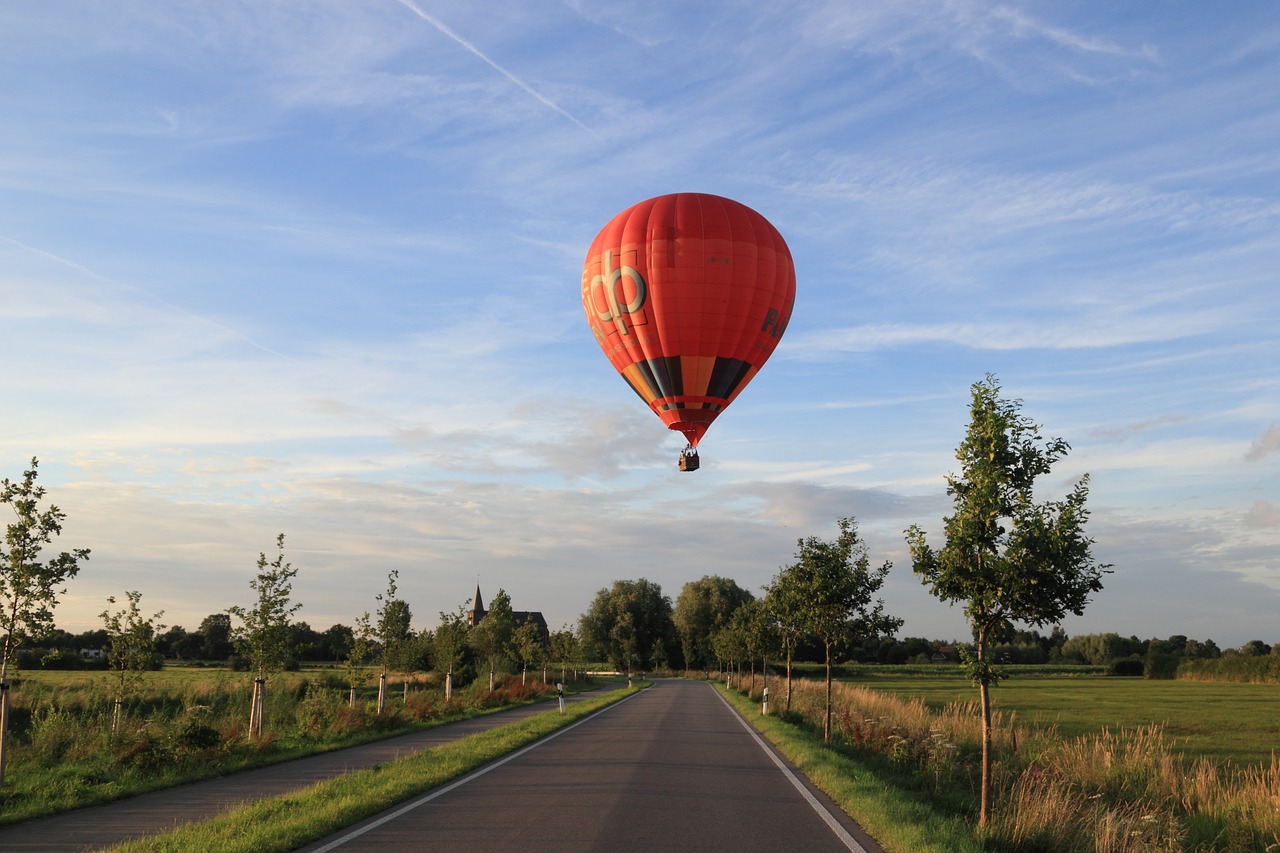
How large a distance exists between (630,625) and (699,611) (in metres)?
8.38

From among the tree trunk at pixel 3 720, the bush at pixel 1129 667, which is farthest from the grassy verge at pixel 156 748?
the bush at pixel 1129 667

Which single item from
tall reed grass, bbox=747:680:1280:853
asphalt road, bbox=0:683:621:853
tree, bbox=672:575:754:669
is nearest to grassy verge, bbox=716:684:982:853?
tall reed grass, bbox=747:680:1280:853

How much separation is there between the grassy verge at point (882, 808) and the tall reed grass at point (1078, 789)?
1.99 ft

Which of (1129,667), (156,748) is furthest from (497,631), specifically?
(1129,667)

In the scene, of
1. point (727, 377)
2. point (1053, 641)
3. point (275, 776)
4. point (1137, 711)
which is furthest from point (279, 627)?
point (1053, 641)

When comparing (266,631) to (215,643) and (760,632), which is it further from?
(215,643)

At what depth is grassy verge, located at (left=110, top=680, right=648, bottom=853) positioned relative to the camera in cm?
898

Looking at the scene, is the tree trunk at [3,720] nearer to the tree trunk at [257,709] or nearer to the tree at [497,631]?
the tree trunk at [257,709]

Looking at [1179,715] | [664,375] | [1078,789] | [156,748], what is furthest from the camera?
[1179,715]

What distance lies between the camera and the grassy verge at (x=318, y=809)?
8984mm

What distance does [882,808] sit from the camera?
11148 millimetres

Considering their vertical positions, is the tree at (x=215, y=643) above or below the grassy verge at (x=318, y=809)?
below

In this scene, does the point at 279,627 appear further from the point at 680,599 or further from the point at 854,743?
the point at 680,599

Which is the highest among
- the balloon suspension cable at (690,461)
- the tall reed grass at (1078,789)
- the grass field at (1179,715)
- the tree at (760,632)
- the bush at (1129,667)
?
the balloon suspension cable at (690,461)
